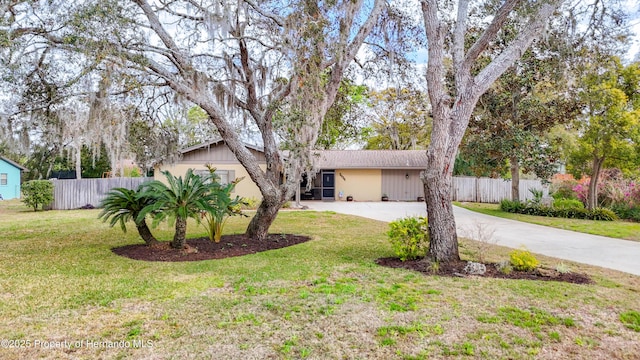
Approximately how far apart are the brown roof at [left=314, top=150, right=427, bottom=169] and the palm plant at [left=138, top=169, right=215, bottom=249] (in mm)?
14445

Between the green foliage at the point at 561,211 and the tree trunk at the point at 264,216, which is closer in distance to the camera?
the tree trunk at the point at 264,216

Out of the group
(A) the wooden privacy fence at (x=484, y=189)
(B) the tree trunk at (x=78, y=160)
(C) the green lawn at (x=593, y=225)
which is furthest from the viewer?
(A) the wooden privacy fence at (x=484, y=189)

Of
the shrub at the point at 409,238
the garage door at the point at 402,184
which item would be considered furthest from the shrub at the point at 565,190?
the shrub at the point at 409,238

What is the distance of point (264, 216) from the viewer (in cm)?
795

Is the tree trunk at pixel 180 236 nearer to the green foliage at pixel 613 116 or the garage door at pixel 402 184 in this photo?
the green foliage at pixel 613 116

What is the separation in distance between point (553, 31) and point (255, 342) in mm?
7929

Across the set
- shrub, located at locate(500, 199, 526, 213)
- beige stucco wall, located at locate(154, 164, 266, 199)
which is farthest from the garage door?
beige stucco wall, located at locate(154, 164, 266, 199)

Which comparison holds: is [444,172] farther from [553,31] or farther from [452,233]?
[553,31]

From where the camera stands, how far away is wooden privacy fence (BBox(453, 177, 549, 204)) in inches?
827

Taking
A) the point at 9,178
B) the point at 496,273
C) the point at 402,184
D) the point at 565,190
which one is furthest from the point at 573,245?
the point at 9,178

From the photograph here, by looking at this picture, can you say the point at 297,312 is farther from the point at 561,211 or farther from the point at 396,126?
the point at 396,126

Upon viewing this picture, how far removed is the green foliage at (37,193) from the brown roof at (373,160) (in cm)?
1226

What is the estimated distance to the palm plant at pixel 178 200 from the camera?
6219 millimetres

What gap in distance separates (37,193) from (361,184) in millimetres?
15253
